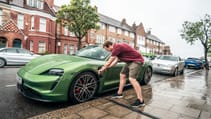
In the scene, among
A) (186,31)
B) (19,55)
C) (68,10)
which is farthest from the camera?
(186,31)

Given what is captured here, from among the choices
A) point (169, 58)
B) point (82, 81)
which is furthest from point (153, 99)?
point (169, 58)

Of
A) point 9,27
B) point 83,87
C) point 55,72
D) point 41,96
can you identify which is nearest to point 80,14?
point 9,27

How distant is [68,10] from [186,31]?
2205 cm

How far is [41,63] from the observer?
3889 millimetres

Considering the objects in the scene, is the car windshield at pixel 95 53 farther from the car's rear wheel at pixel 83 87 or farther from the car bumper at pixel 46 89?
the car bumper at pixel 46 89

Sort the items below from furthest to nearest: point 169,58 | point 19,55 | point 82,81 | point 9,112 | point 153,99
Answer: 1. point 169,58
2. point 19,55
3. point 153,99
4. point 82,81
5. point 9,112

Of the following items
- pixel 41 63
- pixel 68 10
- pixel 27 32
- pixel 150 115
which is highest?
pixel 68 10

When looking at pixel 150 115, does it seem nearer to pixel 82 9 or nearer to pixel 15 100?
Answer: pixel 15 100

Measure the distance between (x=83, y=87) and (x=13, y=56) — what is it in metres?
9.51

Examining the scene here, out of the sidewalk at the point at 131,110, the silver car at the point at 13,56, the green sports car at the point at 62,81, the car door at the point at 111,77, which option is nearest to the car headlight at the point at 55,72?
the green sports car at the point at 62,81

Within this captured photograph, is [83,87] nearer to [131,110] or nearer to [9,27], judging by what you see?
[131,110]

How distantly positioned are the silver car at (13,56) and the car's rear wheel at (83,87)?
9.03 metres

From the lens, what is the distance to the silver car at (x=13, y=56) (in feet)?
35.1

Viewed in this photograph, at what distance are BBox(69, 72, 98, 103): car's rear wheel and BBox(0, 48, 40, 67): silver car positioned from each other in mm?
9033
